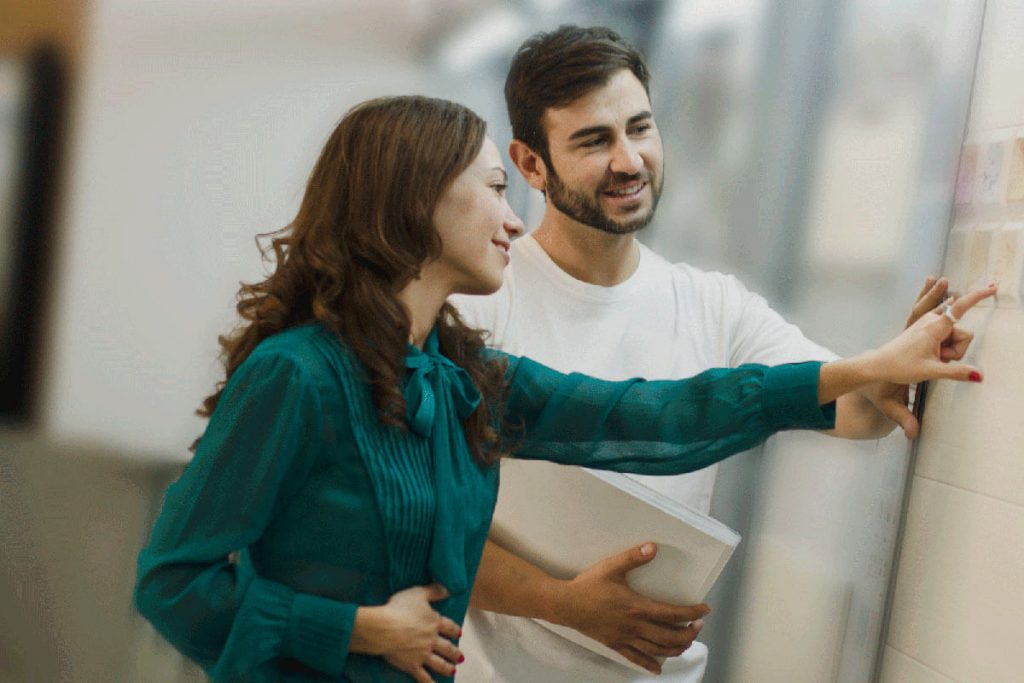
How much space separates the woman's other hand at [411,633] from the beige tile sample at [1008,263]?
0.82 meters

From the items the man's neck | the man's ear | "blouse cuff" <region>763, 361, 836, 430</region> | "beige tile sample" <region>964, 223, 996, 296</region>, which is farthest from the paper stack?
"beige tile sample" <region>964, 223, 996, 296</region>

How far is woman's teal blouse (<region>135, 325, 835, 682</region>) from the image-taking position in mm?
1134

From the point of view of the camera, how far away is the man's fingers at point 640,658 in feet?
5.15

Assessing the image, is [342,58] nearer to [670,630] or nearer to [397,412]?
[397,412]

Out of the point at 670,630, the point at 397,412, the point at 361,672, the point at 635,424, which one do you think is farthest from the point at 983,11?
the point at 361,672

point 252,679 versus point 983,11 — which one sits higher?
point 983,11

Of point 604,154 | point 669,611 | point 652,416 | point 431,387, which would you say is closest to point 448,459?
point 431,387

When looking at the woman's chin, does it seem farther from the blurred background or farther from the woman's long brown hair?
the blurred background

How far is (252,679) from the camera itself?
114 cm

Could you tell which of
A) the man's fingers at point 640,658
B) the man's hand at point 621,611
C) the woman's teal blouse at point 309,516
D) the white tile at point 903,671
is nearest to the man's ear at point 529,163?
the woman's teal blouse at point 309,516

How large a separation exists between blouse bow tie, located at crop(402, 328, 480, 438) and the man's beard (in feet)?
1.14

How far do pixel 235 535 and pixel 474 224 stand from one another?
0.41 meters

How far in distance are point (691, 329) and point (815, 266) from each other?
0.78ft

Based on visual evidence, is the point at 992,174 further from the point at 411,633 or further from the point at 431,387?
the point at 411,633
